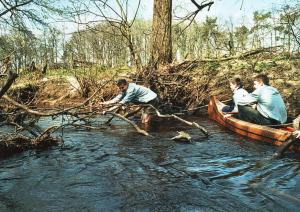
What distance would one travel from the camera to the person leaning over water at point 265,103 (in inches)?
328

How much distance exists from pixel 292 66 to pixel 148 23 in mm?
17110

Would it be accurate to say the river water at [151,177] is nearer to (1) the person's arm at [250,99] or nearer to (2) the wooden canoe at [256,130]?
(2) the wooden canoe at [256,130]

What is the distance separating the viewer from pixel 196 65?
547 inches

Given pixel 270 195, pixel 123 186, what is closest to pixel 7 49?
pixel 123 186

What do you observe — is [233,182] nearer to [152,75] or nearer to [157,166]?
[157,166]

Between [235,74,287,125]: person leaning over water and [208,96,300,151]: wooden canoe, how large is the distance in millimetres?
230

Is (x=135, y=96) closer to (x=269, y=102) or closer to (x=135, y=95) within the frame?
(x=135, y=95)

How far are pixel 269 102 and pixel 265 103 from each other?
107mm

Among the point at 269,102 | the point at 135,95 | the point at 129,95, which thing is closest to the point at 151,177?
the point at 269,102

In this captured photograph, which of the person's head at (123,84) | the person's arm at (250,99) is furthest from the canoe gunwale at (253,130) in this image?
the person's head at (123,84)

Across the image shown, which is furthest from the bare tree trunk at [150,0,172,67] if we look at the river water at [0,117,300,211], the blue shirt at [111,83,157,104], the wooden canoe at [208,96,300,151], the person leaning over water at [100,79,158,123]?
the river water at [0,117,300,211]

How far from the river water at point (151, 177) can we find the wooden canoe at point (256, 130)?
0.20m

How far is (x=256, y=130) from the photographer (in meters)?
8.57

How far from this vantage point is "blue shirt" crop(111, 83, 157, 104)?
1051cm
